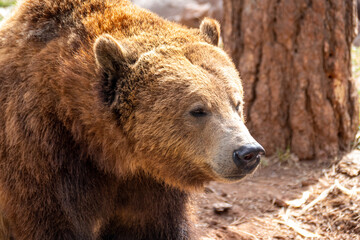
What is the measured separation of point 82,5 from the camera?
14.8ft

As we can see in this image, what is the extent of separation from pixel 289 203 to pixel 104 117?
2.78 m

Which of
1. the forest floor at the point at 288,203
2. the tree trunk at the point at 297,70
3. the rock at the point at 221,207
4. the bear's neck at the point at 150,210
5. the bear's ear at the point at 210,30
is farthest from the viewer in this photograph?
the tree trunk at the point at 297,70

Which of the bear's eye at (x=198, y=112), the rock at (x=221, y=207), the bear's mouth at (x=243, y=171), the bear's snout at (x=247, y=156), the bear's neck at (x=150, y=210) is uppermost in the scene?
the bear's eye at (x=198, y=112)

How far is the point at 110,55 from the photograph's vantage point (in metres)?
4.01

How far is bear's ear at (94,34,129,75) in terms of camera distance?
3936 mm

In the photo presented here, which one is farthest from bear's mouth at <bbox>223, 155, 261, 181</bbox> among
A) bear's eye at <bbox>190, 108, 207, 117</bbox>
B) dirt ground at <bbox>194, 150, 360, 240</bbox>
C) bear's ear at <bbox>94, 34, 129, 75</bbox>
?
dirt ground at <bbox>194, 150, 360, 240</bbox>

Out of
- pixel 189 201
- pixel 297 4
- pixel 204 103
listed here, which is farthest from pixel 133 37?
pixel 297 4

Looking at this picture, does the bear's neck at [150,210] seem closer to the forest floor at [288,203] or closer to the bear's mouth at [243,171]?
the forest floor at [288,203]

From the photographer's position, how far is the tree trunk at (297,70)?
6332 mm

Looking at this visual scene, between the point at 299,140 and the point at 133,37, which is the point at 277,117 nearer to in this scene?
the point at 299,140

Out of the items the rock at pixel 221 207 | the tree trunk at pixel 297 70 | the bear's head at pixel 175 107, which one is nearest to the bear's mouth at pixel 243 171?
the bear's head at pixel 175 107

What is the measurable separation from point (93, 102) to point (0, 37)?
4.23 feet

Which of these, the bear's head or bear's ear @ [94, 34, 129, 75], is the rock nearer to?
the bear's head

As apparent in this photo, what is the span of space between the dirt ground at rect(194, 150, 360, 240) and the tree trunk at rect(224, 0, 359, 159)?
0.98 feet
